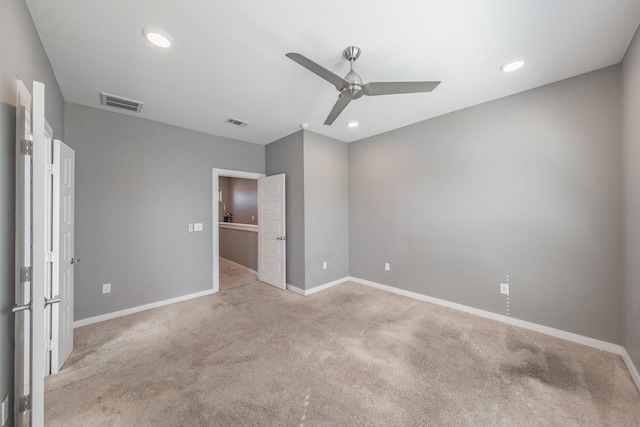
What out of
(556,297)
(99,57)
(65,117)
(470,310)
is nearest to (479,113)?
(556,297)

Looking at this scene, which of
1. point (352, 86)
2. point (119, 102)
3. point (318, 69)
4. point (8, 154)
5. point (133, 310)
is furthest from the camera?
point (133, 310)

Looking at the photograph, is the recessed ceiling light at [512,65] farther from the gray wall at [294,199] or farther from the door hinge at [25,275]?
the door hinge at [25,275]

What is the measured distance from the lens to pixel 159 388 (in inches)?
74.3

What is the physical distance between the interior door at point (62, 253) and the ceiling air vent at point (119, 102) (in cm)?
85

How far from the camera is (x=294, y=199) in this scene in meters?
4.20

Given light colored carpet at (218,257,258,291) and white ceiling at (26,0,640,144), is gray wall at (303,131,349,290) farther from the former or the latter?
light colored carpet at (218,257,258,291)

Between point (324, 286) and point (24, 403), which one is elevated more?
point (24, 403)

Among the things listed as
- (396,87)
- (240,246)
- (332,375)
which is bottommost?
(332,375)

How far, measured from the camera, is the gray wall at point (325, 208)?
159 inches

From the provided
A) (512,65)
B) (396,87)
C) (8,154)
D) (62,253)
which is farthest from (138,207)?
(512,65)

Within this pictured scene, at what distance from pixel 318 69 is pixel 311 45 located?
0.38 metres

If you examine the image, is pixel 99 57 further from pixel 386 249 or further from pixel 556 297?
pixel 556 297

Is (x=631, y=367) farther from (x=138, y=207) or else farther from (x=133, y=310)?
(x=138, y=207)

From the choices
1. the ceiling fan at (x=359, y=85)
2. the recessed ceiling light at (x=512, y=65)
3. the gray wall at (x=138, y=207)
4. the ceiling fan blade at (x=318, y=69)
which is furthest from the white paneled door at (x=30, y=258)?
the recessed ceiling light at (x=512, y=65)
